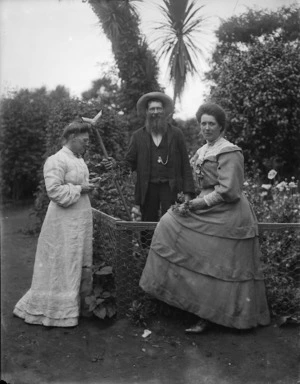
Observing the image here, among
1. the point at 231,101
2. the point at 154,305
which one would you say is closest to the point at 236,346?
the point at 154,305

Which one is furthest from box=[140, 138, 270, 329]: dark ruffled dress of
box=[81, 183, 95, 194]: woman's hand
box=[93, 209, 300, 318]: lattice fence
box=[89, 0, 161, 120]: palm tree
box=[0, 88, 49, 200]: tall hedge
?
box=[0, 88, 49, 200]: tall hedge

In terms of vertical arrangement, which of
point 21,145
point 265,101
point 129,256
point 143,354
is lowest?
point 143,354

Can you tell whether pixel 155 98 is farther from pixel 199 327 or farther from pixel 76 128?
pixel 199 327

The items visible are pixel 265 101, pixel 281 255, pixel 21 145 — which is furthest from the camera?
pixel 21 145

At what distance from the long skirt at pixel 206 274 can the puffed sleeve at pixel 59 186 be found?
83 cm

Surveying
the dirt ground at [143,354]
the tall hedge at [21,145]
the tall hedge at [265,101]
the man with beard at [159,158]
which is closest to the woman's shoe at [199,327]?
the dirt ground at [143,354]

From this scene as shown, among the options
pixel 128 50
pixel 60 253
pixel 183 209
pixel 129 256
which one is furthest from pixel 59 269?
pixel 128 50

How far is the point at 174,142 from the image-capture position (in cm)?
436

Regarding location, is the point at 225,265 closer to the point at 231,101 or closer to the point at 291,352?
the point at 291,352

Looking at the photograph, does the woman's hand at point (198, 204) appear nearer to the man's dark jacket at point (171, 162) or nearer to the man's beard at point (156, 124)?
the man's dark jacket at point (171, 162)

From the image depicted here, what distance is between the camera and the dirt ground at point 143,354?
301cm

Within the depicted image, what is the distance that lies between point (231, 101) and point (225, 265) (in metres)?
5.39

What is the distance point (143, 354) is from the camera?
132 inches

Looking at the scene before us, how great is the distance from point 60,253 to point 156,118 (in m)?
1.62
